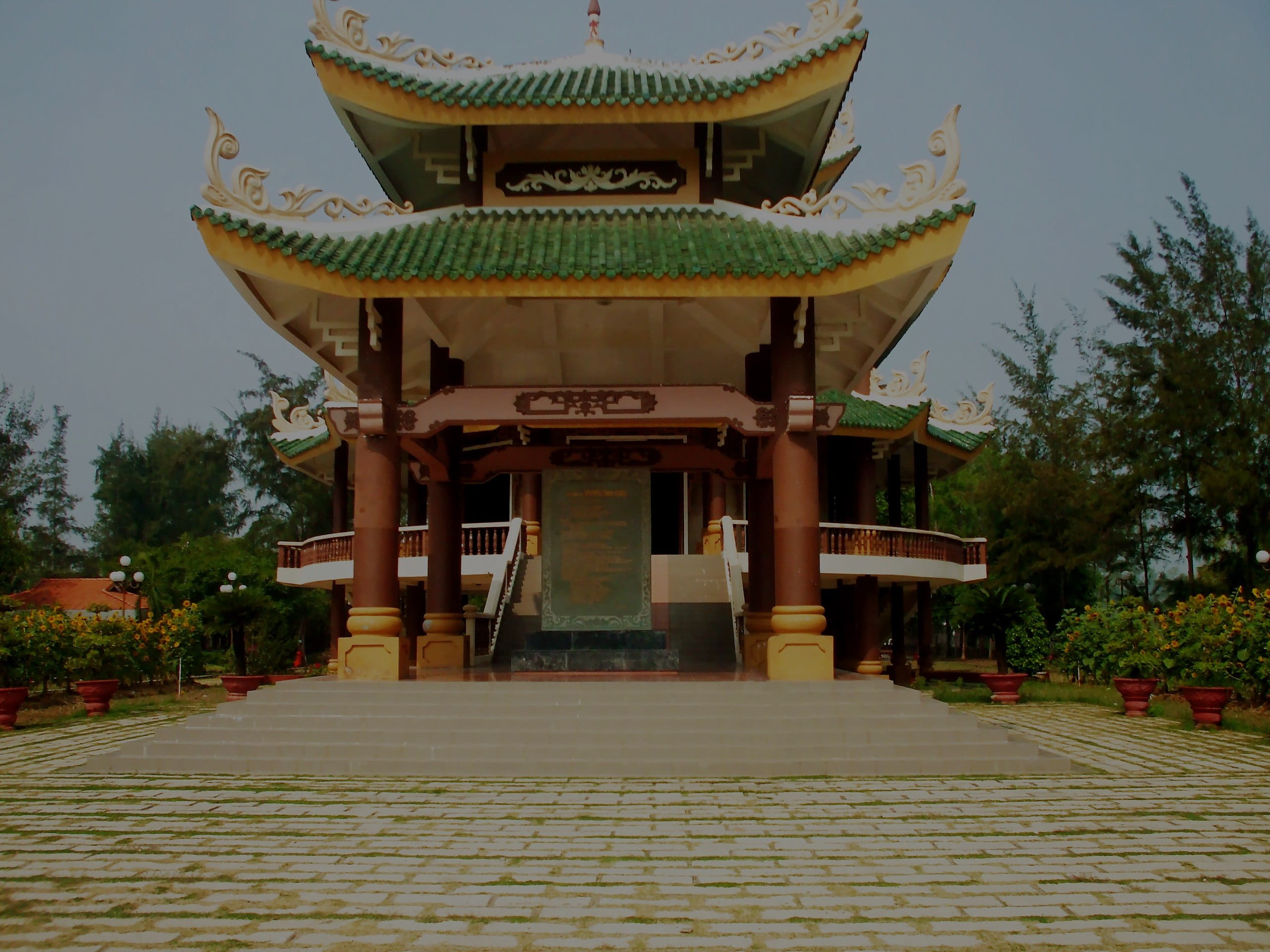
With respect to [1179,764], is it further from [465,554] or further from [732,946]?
[465,554]

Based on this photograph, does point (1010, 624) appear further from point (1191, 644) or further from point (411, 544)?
point (411, 544)

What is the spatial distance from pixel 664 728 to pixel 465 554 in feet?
42.2

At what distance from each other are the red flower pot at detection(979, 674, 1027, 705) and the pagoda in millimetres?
5731

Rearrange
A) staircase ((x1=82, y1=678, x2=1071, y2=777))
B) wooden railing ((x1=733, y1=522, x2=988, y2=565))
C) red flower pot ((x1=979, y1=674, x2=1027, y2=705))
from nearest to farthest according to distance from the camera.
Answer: staircase ((x1=82, y1=678, x2=1071, y2=777))
red flower pot ((x1=979, y1=674, x2=1027, y2=705))
wooden railing ((x1=733, y1=522, x2=988, y2=565))

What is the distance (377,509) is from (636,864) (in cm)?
651

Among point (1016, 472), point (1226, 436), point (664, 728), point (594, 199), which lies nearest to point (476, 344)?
point (594, 199)

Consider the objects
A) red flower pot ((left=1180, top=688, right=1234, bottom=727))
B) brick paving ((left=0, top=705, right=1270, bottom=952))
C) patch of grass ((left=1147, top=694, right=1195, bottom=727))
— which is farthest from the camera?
patch of grass ((left=1147, top=694, right=1195, bottom=727))

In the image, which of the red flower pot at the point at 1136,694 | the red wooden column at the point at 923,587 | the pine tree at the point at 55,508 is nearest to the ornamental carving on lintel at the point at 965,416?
the red wooden column at the point at 923,587

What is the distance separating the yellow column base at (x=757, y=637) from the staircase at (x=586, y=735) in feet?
14.2

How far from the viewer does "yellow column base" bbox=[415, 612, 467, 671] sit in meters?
14.8

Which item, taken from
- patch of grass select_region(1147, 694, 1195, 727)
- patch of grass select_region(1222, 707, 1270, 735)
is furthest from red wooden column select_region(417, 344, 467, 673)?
patch of grass select_region(1222, 707, 1270, 735)

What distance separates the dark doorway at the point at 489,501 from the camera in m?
28.7

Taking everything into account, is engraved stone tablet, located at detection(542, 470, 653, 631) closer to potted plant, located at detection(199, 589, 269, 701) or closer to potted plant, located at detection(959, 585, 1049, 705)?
potted plant, located at detection(199, 589, 269, 701)

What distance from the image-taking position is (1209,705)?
47.1 feet
